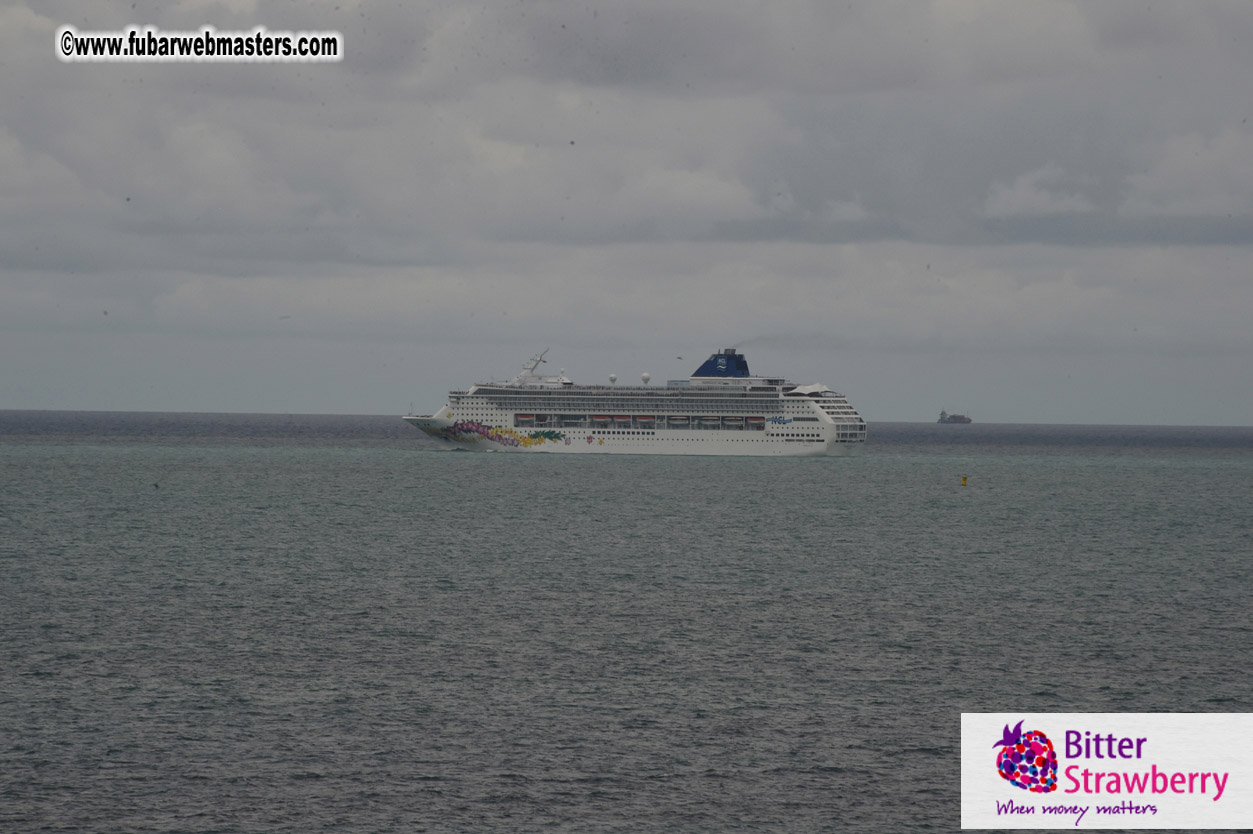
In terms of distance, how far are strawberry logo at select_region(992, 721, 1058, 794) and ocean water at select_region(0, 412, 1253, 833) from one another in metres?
1.28

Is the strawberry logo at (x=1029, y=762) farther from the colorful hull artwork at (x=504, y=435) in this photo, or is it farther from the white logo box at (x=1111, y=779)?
the colorful hull artwork at (x=504, y=435)

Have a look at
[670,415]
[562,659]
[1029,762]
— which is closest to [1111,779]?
[1029,762]

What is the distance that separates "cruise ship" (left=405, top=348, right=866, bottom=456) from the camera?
158625mm

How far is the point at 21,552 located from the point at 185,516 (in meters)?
21.6

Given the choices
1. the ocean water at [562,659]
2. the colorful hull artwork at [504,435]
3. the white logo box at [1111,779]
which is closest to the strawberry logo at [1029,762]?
the white logo box at [1111,779]

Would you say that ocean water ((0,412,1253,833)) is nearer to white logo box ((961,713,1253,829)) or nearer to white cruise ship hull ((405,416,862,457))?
white logo box ((961,713,1253,829))

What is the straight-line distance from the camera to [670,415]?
160 m

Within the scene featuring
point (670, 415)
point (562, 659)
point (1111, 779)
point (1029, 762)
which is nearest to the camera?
point (1029, 762)

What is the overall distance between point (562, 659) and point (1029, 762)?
1533cm

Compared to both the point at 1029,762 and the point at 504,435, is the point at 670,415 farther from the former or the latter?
the point at 1029,762

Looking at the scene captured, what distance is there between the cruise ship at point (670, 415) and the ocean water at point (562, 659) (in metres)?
73.4

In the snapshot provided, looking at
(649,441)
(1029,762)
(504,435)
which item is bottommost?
(1029,762)

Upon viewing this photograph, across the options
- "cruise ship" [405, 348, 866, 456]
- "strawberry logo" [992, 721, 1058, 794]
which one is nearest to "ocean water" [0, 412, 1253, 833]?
"strawberry logo" [992, 721, 1058, 794]

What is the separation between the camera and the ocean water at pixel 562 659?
25.5 m
